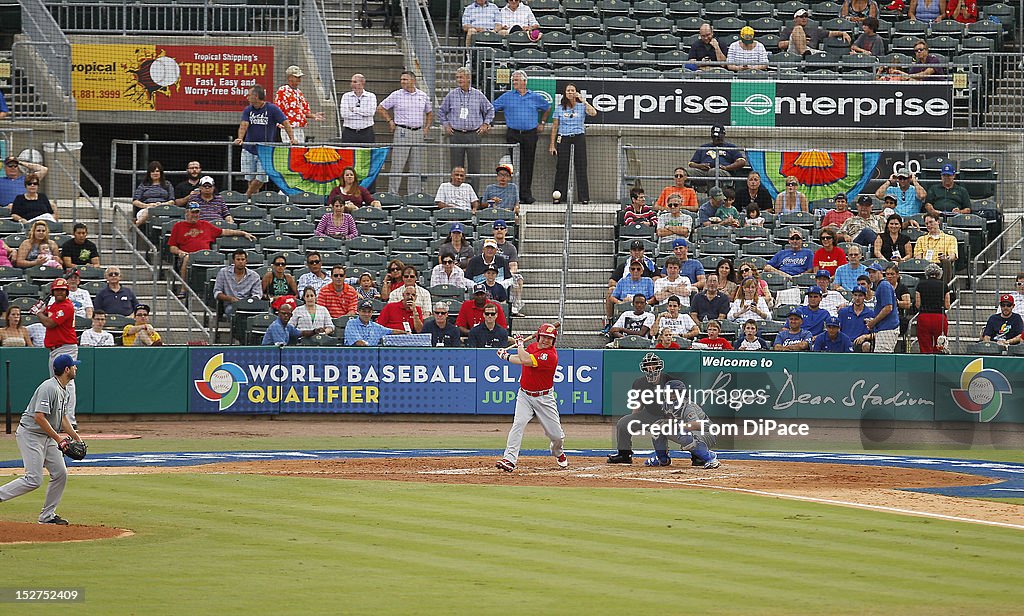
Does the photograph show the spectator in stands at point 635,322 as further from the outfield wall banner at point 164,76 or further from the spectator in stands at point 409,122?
the outfield wall banner at point 164,76

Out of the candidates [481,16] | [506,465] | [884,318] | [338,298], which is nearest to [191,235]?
[338,298]

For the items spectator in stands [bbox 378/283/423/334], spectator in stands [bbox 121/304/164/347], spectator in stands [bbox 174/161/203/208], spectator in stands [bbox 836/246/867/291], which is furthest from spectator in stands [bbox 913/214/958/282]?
spectator in stands [bbox 121/304/164/347]

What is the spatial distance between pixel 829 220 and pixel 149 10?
14.2 metres

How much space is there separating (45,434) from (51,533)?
885mm

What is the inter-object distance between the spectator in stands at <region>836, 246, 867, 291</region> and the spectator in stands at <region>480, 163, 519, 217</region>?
19.9ft

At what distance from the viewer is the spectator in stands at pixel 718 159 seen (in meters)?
28.6

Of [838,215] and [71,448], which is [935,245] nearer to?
[838,215]

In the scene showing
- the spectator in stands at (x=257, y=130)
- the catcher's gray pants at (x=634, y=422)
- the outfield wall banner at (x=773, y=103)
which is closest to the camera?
the catcher's gray pants at (x=634, y=422)

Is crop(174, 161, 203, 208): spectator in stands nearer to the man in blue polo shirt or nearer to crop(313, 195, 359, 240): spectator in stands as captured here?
crop(313, 195, 359, 240): spectator in stands

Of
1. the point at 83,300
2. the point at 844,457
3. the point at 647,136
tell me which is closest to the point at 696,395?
the point at 844,457

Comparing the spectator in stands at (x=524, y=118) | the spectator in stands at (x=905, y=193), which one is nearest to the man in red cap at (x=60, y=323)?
the spectator in stands at (x=524, y=118)

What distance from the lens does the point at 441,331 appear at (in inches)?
965

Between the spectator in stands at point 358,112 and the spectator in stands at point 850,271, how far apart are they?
9371 mm

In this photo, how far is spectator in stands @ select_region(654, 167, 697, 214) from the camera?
90.4ft
